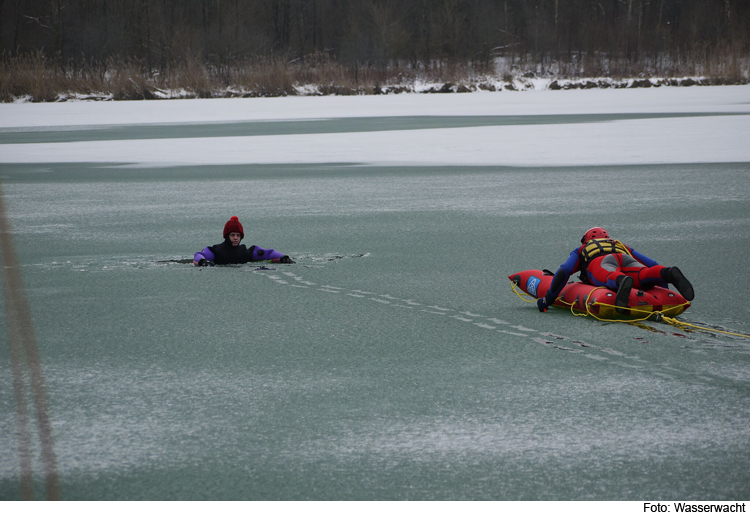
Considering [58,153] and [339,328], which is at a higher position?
[58,153]

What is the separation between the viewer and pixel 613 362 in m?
4.52

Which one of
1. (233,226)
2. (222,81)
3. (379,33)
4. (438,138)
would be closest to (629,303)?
(233,226)

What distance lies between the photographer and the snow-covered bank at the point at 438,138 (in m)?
15.2

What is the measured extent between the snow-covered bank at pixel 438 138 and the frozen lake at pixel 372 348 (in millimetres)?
2245

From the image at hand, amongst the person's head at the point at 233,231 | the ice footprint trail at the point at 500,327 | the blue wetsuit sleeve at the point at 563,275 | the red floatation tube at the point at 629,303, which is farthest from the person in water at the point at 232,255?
the red floatation tube at the point at 629,303

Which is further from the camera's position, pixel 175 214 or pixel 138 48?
pixel 138 48

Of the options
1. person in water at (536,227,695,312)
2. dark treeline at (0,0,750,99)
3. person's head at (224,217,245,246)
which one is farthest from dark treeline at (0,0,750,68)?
person in water at (536,227,695,312)

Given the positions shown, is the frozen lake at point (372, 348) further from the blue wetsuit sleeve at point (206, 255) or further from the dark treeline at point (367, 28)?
the dark treeline at point (367, 28)

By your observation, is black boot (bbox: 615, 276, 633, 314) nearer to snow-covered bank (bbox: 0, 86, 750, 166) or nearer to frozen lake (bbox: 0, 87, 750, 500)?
frozen lake (bbox: 0, 87, 750, 500)

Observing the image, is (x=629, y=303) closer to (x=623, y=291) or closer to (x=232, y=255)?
(x=623, y=291)

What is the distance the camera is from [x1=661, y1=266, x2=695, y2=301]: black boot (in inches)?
193

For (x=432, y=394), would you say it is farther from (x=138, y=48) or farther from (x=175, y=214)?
(x=138, y=48)

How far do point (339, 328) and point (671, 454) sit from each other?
2.28 metres
